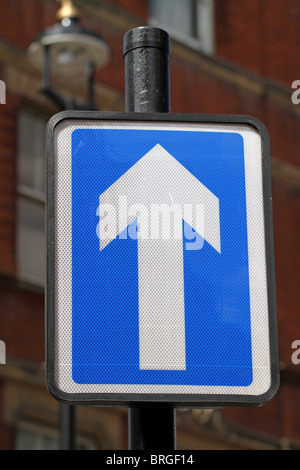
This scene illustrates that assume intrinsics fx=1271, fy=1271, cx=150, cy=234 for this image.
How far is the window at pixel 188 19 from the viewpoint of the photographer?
15484 mm

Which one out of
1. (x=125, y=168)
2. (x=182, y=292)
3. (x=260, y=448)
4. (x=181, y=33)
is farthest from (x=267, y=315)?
(x=181, y=33)

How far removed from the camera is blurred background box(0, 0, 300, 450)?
1242 centimetres

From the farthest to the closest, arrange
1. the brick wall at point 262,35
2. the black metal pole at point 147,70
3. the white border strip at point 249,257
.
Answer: the brick wall at point 262,35, the black metal pole at point 147,70, the white border strip at point 249,257

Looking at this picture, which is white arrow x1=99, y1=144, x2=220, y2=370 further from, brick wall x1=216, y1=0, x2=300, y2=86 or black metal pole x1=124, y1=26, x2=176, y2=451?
brick wall x1=216, y1=0, x2=300, y2=86

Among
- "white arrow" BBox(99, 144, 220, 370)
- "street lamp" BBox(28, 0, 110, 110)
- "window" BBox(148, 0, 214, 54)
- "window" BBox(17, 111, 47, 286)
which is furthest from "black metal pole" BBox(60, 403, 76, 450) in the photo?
"window" BBox(148, 0, 214, 54)

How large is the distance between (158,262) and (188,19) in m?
12.8

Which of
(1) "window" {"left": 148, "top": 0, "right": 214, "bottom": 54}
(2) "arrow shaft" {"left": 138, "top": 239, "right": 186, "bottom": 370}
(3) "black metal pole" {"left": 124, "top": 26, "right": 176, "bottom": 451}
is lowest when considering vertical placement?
(2) "arrow shaft" {"left": 138, "top": 239, "right": 186, "bottom": 370}

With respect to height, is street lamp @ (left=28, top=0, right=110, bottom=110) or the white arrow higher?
street lamp @ (left=28, top=0, right=110, bottom=110)

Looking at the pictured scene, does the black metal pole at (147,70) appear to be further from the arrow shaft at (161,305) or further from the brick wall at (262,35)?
the brick wall at (262,35)

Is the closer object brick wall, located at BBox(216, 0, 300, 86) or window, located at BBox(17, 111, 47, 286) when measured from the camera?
window, located at BBox(17, 111, 47, 286)

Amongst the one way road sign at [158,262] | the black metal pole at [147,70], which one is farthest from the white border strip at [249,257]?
the black metal pole at [147,70]

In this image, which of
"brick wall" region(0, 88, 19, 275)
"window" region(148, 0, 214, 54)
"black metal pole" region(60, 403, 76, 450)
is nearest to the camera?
"black metal pole" region(60, 403, 76, 450)

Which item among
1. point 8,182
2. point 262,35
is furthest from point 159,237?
point 262,35

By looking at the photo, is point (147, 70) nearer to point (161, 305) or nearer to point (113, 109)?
point (161, 305)
